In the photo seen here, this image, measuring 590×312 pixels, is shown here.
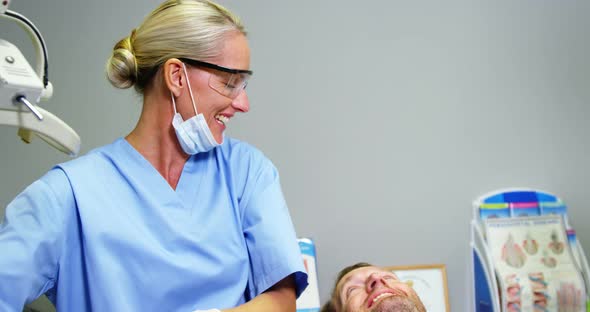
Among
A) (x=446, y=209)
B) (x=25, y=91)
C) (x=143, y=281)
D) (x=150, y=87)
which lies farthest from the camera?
(x=446, y=209)

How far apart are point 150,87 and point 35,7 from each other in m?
1.77

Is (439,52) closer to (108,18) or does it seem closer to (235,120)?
(235,120)

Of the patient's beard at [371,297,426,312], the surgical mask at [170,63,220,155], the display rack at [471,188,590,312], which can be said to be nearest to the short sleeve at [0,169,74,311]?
the surgical mask at [170,63,220,155]

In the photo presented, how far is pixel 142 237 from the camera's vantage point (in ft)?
3.99

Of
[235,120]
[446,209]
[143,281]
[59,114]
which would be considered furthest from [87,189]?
[446,209]

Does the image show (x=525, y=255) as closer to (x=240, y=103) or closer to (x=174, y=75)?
(x=240, y=103)

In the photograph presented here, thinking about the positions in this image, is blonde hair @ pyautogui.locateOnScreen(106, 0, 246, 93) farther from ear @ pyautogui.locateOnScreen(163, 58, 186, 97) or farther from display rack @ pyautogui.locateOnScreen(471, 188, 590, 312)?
display rack @ pyautogui.locateOnScreen(471, 188, 590, 312)

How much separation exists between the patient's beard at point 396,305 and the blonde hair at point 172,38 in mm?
715

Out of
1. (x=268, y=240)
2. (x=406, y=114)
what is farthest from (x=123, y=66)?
(x=406, y=114)

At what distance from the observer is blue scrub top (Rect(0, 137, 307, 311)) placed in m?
1.14

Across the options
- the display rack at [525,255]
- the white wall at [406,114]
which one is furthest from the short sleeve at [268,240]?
the display rack at [525,255]

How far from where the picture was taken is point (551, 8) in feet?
8.93

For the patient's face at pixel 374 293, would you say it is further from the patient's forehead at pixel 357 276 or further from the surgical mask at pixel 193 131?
the surgical mask at pixel 193 131

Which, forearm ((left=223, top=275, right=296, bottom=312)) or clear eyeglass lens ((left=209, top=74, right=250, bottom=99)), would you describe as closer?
forearm ((left=223, top=275, right=296, bottom=312))
